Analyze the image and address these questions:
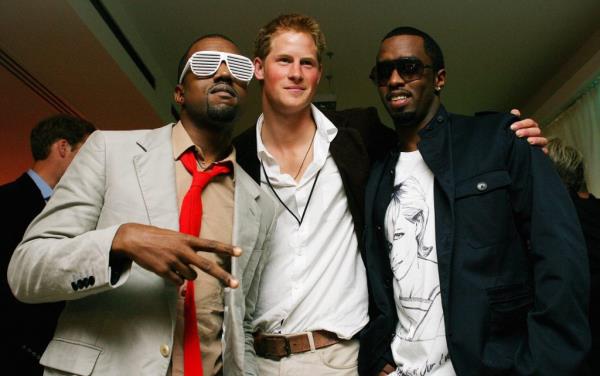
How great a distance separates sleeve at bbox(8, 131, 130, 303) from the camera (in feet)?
3.71

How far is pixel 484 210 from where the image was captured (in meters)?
1.49

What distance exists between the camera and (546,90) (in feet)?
20.2

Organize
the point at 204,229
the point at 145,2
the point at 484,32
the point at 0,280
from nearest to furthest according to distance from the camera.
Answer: the point at 204,229 < the point at 0,280 < the point at 145,2 < the point at 484,32

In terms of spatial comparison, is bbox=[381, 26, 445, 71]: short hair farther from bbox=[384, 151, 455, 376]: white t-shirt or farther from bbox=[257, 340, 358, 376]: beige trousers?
bbox=[257, 340, 358, 376]: beige trousers

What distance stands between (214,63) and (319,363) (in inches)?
42.3

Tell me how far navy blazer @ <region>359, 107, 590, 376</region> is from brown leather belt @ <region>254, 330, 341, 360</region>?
131mm

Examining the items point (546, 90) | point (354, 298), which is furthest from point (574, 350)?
point (546, 90)

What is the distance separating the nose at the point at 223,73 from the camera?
1.70 m

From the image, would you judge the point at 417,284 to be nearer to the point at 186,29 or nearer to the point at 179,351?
the point at 179,351

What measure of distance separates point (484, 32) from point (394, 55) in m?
3.62

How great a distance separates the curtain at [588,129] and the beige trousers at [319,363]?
4.65m

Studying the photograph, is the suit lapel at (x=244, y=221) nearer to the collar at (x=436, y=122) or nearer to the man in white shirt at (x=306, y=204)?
the man in white shirt at (x=306, y=204)

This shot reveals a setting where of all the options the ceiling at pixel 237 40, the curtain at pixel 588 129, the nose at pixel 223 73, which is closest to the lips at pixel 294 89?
the nose at pixel 223 73

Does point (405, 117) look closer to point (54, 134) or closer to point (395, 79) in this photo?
point (395, 79)
